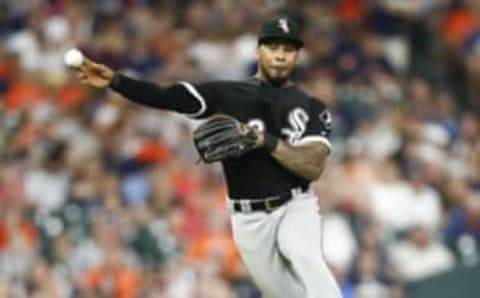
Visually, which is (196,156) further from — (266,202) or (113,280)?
(266,202)

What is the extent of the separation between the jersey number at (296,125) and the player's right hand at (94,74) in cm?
102

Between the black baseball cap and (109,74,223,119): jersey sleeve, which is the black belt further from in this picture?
the black baseball cap

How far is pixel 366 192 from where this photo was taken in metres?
13.8

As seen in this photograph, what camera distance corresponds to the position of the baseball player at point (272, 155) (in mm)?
8562

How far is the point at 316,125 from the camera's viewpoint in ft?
28.9

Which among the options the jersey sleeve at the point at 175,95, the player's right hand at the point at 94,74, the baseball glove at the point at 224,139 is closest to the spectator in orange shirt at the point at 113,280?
the jersey sleeve at the point at 175,95

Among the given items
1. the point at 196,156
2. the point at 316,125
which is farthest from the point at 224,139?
the point at 196,156

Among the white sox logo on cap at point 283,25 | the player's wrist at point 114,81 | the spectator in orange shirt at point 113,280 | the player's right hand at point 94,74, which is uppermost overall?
the white sox logo on cap at point 283,25

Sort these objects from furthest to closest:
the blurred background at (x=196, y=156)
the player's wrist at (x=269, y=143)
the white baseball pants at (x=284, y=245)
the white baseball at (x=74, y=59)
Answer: the blurred background at (x=196, y=156) < the white baseball pants at (x=284, y=245) < the player's wrist at (x=269, y=143) < the white baseball at (x=74, y=59)

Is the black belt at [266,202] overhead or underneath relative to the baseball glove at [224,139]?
underneath

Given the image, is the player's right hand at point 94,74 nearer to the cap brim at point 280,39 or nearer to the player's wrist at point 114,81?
the player's wrist at point 114,81

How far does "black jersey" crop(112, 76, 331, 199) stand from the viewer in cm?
872

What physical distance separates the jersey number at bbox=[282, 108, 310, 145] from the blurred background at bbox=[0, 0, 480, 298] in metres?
3.41

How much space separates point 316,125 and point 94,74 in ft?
4.13
